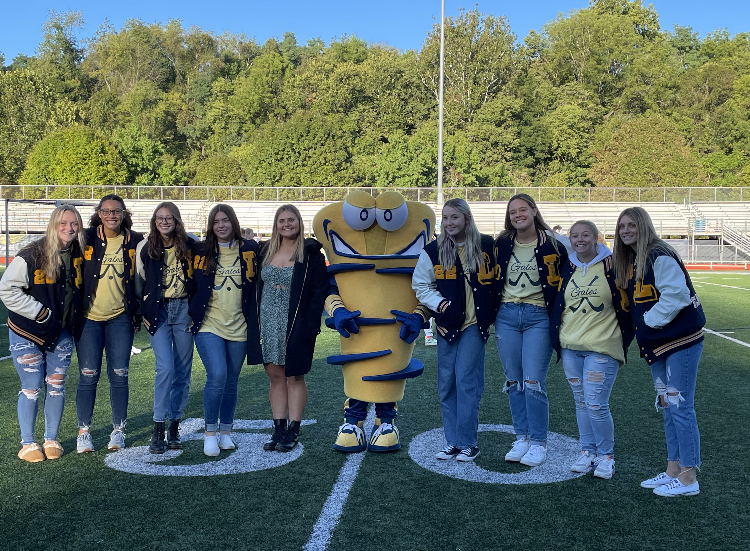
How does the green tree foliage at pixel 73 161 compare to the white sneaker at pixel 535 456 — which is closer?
the white sneaker at pixel 535 456

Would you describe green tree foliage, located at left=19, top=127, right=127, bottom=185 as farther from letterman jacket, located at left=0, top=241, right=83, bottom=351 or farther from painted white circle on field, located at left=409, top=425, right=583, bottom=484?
painted white circle on field, located at left=409, top=425, right=583, bottom=484

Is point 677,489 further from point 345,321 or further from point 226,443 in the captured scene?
point 226,443

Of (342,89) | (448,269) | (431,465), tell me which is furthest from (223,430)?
(342,89)

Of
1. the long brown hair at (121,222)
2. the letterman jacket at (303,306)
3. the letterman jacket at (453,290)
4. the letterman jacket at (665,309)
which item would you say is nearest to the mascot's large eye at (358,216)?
the letterman jacket at (303,306)

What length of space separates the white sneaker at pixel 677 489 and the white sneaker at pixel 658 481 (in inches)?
1.1

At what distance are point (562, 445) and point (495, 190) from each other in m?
27.3

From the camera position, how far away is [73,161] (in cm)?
3994

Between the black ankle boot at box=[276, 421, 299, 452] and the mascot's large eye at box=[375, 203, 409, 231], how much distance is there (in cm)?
153

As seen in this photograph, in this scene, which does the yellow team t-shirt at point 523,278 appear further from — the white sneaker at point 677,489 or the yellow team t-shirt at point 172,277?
the yellow team t-shirt at point 172,277

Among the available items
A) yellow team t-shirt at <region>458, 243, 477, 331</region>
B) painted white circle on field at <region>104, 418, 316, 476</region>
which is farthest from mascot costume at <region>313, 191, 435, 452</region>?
painted white circle on field at <region>104, 418, 316, 476</region>

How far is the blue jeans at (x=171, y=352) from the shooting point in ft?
17.2

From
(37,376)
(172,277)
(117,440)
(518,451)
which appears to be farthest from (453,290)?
(37,376)

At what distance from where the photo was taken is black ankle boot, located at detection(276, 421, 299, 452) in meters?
5.34

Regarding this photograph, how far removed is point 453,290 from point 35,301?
2.72m
